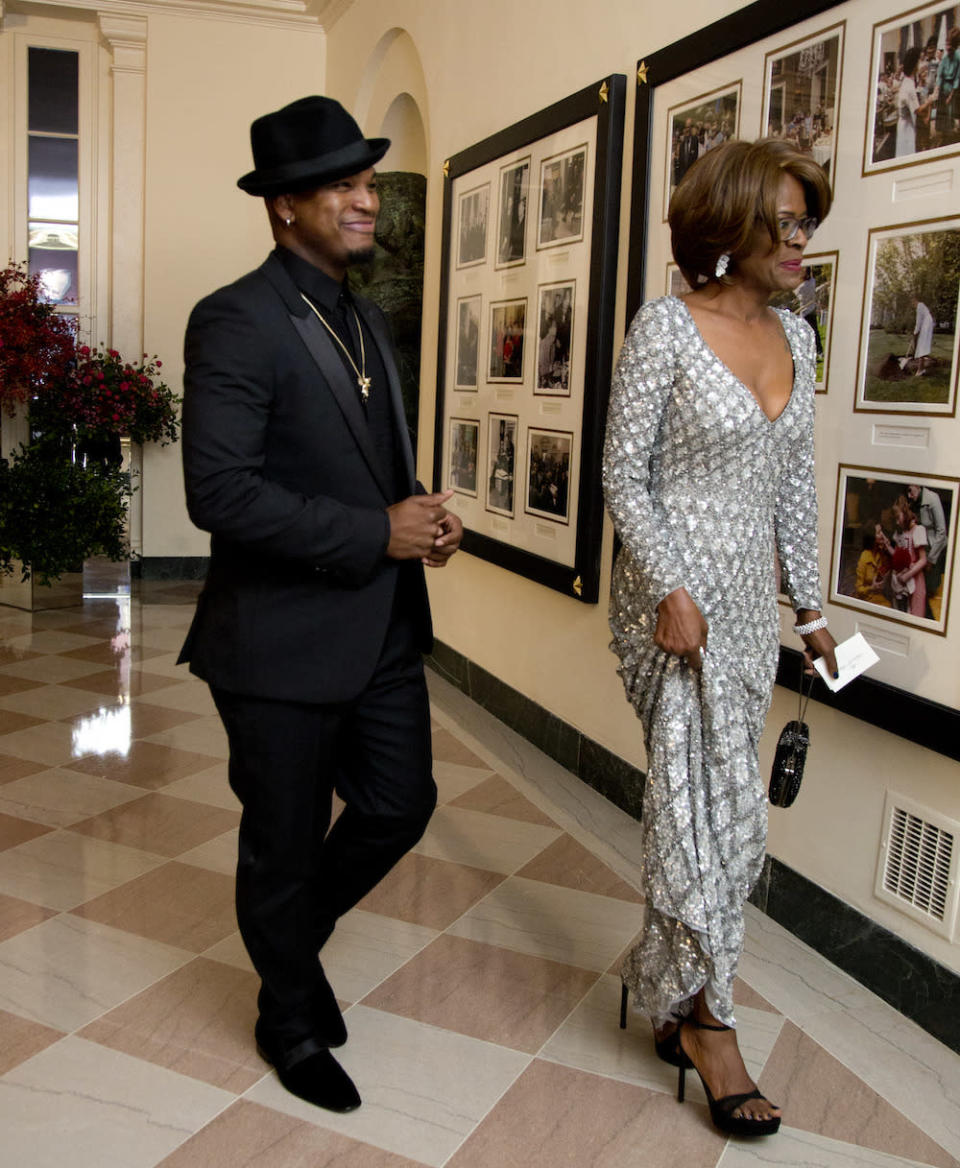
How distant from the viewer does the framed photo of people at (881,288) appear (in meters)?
2.81

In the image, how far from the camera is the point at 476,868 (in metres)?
3.86

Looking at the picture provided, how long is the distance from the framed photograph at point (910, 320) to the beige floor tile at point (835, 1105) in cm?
153

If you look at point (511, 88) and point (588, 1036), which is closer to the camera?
point (588, 1036)

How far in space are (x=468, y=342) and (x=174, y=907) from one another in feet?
10.8

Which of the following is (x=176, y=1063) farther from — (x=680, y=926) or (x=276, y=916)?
(x=680, y=926)

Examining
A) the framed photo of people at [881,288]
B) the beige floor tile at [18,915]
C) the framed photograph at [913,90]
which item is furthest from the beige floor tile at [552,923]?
the framed photograph at [913,90]

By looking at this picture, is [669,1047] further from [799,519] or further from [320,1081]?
[799,519]

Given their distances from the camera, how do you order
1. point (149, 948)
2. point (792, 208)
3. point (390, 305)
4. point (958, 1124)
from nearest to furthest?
point (792, 208), point (958, 1124), point (149, 948), point (390, 305)

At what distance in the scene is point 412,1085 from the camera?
2615mm

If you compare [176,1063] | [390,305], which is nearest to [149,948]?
[176,1063]

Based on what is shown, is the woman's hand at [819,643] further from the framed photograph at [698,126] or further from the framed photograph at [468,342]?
the framed photograph at [468,342]

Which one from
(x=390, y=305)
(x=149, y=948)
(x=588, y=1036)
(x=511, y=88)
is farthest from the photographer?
(x=390, y=305)

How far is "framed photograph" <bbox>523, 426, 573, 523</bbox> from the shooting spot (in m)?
4.82

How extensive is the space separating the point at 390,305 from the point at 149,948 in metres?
4.96
